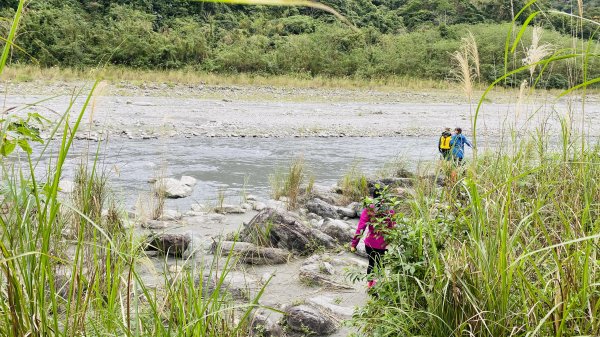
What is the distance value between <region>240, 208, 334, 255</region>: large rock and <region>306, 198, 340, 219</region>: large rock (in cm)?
130

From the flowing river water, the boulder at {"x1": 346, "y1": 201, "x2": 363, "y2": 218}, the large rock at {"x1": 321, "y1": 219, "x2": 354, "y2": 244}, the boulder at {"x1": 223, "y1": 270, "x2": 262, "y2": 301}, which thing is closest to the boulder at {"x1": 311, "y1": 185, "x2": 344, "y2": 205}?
the boulder at {"x1": 346, "y1": 201, "x2": 363, "y2": 218}

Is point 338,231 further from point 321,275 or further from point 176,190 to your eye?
point 176,190

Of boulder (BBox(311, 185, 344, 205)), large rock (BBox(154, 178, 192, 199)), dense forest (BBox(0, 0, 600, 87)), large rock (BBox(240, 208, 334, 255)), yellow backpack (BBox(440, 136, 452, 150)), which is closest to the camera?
large rock (BBox(240, 208, 334, 255))

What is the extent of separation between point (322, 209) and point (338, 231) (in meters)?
1.10

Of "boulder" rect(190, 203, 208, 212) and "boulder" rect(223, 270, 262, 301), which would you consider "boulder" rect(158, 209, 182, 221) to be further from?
"boulder" rect(223, 270, 262, 301)

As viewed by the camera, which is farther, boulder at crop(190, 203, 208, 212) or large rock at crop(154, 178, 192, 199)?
large rock at crop(154, 178, 192, 199)

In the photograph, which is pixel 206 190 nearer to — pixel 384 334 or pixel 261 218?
pixel 261 218

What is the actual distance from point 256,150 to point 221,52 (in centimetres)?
1604

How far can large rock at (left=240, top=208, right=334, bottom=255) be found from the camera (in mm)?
5090

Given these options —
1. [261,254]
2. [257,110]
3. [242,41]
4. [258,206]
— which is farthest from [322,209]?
[242,41]

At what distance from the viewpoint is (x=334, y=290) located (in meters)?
4.11

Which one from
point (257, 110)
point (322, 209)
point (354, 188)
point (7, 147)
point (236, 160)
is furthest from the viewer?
point (257, 110)

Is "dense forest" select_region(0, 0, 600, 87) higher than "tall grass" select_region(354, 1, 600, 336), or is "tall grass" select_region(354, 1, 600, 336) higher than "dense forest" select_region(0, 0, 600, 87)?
"dense forest" select_region(0, 0, 600, 87)

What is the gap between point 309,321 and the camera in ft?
10.7
